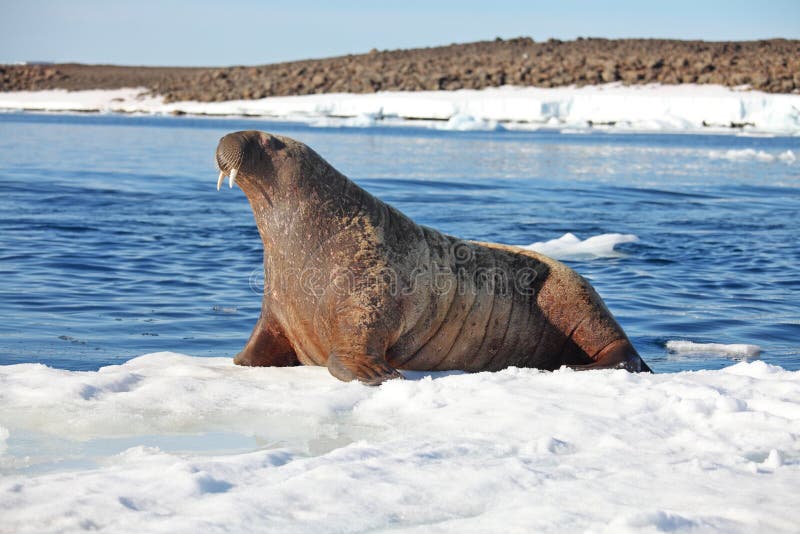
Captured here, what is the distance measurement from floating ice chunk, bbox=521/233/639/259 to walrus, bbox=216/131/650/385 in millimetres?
5013

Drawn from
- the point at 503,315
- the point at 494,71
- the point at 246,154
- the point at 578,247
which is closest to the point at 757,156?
the point at 578,247

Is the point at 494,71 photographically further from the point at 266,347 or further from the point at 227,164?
the point at 227,164

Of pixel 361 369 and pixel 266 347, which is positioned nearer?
pixel 361 369

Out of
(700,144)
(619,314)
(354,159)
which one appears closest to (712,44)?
(700,144)

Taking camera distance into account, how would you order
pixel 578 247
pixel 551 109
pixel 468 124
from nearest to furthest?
pixel 578 247, pixel 468 124, pixel 551 109

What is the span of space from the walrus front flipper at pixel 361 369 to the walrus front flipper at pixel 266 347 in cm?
50

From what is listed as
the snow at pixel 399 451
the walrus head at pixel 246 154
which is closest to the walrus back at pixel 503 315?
the snow at pixel 399 451

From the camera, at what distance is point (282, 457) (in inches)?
146

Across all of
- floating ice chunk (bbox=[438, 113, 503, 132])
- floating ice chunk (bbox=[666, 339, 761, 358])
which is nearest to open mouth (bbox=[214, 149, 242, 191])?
floating ice chunk (bbox=[666, 339, 761, 358])

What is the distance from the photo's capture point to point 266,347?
5.70 metres

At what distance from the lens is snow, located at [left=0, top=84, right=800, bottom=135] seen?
47219 mm

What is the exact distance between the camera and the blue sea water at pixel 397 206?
7.27 m

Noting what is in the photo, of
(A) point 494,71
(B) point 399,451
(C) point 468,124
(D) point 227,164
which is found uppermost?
(A) point 494,71

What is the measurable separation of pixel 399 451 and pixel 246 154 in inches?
87.0
